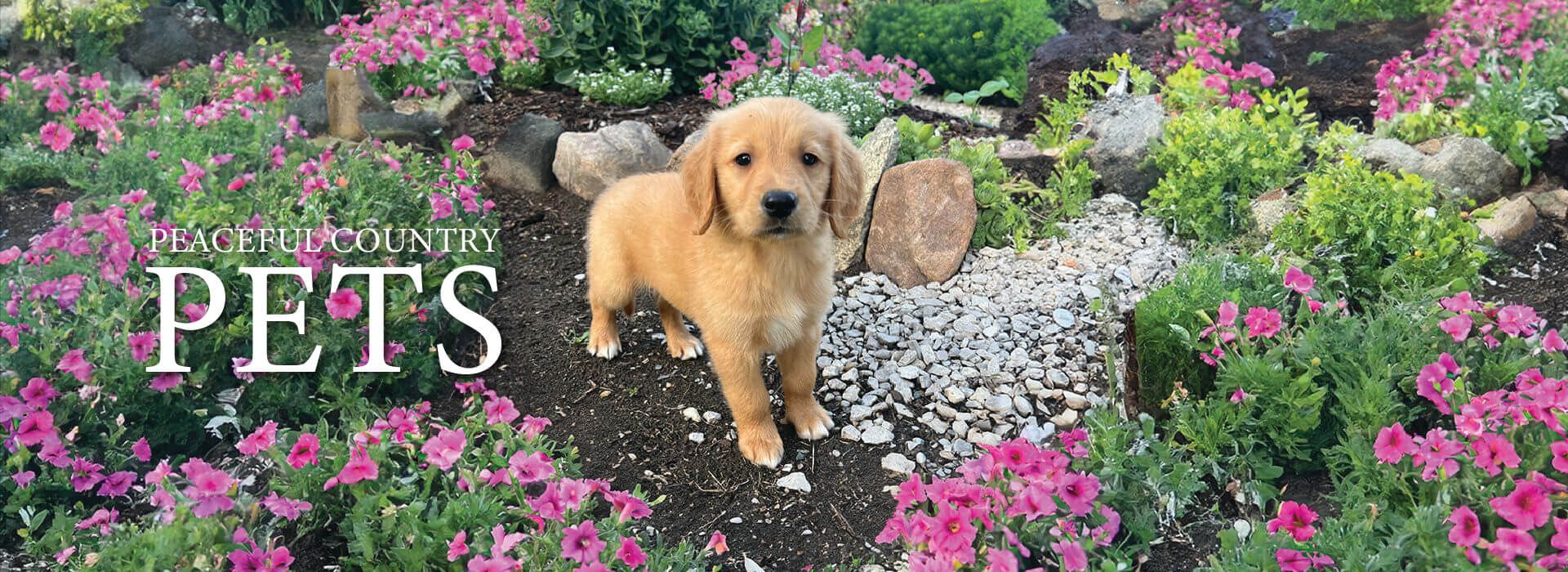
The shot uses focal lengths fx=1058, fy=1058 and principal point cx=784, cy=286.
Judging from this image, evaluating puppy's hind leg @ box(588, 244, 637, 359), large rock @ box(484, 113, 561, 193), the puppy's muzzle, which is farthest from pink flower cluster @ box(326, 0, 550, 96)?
the puppy's muzzle

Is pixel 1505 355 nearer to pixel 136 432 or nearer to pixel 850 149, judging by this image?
pixel 850 149

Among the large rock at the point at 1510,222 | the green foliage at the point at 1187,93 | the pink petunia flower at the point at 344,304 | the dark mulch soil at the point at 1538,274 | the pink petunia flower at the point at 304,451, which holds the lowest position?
the pink petunia flower at the point at 344,304

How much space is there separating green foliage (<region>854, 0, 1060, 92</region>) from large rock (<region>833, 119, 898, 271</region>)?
327 centimetres

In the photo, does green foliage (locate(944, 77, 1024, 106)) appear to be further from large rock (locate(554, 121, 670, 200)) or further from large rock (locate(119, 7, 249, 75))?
large rock (locate(119, 7, 249, 75))

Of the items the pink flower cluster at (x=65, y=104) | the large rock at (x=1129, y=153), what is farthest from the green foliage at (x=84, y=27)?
the large rock at (x=1129, y=153)

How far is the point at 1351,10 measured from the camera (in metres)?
8.03

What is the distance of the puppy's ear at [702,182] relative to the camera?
3283mm

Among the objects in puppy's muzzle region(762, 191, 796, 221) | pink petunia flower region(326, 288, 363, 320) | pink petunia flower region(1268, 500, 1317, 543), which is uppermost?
puppy's muzzle region(762, 191, 796, 221)

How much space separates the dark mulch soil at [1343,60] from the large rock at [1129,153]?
85.2 inches

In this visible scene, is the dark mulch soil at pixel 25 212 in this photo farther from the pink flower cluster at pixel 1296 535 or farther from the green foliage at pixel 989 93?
the pink flower cluster at pixel 1296 535

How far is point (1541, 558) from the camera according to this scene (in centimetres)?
228

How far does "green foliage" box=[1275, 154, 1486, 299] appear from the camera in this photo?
4172mm

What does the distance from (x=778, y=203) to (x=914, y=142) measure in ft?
8.72

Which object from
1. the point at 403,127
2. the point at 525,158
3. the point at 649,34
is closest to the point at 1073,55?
the point at 649,34
